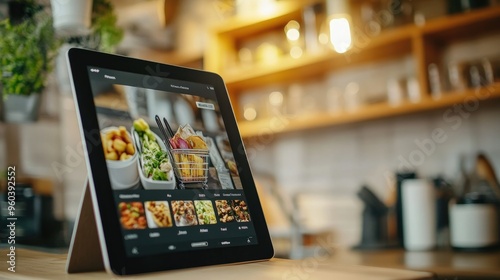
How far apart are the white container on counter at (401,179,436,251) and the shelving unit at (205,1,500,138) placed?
0.43 m

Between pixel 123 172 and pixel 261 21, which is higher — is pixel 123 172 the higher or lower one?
the lower one

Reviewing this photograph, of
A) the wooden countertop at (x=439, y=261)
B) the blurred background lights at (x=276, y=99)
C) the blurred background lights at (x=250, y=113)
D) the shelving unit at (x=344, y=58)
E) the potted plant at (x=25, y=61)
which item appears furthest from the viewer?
the blurred background lights at (x=250, y=113)

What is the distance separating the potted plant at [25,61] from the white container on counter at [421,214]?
4.84ft

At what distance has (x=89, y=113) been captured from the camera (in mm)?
705

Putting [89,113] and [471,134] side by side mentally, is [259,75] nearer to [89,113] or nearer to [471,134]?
[471,134]

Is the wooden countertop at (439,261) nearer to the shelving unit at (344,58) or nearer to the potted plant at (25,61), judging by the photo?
the shelving unit at (344,58)

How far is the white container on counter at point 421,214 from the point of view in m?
2.17

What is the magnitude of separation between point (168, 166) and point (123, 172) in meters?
0.07

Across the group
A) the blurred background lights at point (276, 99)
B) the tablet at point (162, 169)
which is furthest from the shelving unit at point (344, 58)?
the tablet at point (162, 169)

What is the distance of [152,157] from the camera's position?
2.44ft

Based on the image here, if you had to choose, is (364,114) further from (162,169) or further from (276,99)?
(162,169)

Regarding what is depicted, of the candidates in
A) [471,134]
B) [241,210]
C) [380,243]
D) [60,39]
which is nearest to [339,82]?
[471,134]

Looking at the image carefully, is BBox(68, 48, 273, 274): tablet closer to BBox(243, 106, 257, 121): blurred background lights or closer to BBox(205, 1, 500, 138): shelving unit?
BBox(205, 1, 500, 138): shelving unit

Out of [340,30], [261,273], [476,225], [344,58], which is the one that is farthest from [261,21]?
[261,273]
